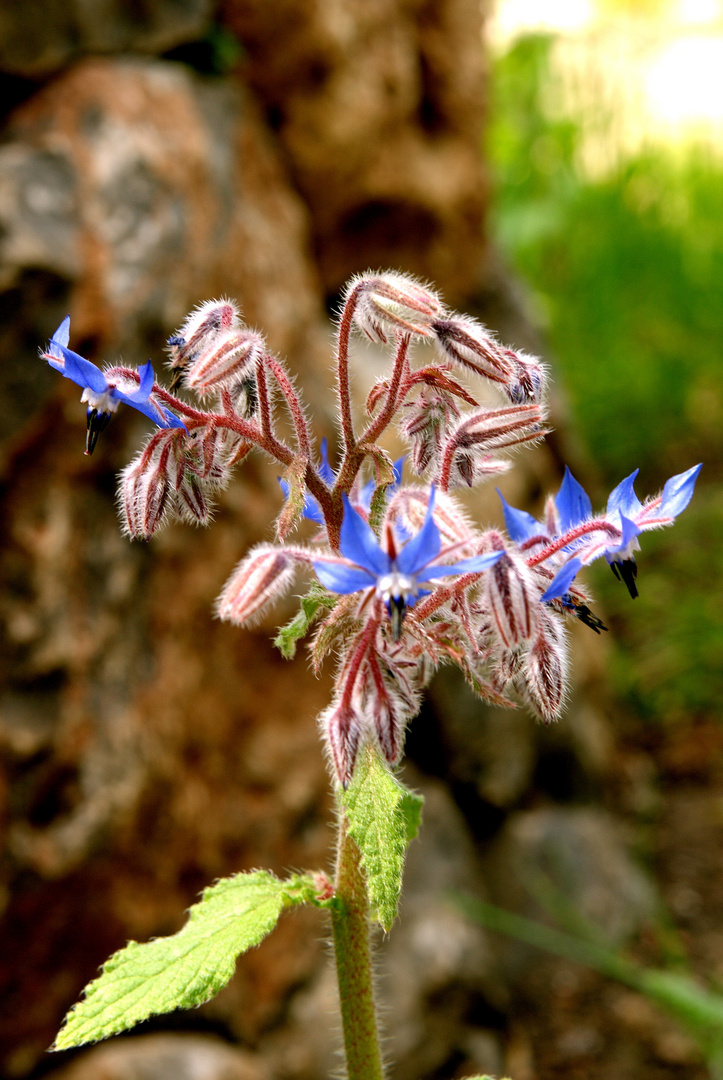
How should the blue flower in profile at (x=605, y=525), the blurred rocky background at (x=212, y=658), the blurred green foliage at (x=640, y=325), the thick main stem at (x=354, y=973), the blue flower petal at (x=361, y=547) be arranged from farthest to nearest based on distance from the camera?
the blurred green foliage at (x=640, y=325) → the blurred rocky background at (x=212, y=658) → the thick main stem at (x=354, y=973) → the blue flower in profile at (x=605, y=525) → the blue flower petal at (x=361, y=547)

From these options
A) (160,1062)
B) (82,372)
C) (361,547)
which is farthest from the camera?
Answer: (160,1062)

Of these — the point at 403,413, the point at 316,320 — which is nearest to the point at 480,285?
the point at 316,320

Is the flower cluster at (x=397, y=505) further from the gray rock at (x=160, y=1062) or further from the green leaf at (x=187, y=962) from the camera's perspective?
the gray rock at (x=160, y=1062)

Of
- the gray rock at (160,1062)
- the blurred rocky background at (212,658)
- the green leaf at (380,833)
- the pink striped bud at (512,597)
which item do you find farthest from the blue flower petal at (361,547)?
the gray rock at (160,1062)

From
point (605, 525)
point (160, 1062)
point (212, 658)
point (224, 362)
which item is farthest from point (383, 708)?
point (160, 1062)

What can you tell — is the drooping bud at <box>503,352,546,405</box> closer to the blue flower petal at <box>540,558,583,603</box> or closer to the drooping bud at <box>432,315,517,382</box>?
the drooping bud at <box>432,315,517,382</box>

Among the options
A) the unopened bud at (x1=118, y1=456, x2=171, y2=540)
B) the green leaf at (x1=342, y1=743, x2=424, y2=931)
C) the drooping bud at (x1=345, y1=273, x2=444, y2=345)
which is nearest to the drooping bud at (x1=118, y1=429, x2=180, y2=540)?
the unopened bud at (x1=118, y1=456, x2=171, y2=540)

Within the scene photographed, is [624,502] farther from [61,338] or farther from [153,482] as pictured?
[61,338]

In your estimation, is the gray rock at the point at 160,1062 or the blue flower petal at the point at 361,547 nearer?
the blue flower petal at the point at 361,547
